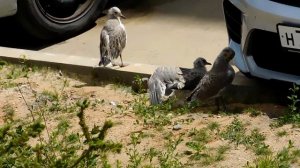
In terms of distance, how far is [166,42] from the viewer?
673 cm

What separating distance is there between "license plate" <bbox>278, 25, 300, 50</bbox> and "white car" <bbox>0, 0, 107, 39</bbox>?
8.06 feet

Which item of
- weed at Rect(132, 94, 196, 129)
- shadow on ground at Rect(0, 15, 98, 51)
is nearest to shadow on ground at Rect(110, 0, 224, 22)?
shadow on ground at Rect(0, 15, 98, 51)

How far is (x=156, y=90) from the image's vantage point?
519 cm

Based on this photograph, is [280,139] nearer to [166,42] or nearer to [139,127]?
[139,127]

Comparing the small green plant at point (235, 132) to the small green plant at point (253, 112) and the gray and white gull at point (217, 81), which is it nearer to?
the small green plant at point (253, 112)

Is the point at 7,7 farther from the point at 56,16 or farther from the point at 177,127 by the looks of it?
the point at 177,127

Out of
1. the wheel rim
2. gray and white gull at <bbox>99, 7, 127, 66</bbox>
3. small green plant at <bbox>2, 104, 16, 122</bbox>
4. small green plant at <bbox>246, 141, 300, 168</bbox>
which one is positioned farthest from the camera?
the wheel rim

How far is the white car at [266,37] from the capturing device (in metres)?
4.56

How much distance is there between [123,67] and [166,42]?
1127 mm

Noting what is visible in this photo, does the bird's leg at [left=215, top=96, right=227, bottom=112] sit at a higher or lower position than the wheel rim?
lower

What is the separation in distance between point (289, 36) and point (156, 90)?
3.30 feet

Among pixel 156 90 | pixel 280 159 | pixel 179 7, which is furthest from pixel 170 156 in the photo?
pixel 179 7

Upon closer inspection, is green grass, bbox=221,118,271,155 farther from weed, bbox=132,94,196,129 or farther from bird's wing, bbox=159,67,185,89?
bird's wing, bbox=159,67,185,89

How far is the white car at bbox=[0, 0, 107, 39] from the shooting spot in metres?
6.44
